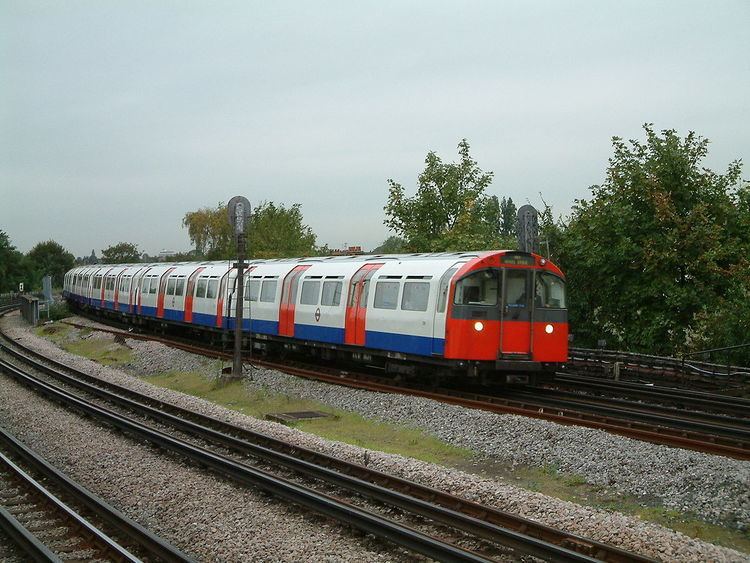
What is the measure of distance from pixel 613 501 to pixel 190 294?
78.7 feet

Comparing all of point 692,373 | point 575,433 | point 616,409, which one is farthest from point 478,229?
point 575,433

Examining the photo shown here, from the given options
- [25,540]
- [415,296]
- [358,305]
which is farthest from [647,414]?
[25,540]

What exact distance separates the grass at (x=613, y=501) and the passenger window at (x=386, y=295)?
295 inches

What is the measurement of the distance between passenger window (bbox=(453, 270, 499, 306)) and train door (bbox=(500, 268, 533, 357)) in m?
0.22

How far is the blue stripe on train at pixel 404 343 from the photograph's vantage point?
16.4 metres

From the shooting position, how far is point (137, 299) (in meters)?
38.1

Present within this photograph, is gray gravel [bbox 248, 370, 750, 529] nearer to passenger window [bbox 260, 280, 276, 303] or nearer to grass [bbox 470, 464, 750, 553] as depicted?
grass [bbox 470, 464, 750, 553]

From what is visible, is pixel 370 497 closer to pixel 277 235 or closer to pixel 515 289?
pixel 515 289

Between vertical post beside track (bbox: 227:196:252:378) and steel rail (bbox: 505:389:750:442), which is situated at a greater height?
vertical post beside track (bbox: 227:196:252:378)

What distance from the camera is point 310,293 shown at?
71.1 feet

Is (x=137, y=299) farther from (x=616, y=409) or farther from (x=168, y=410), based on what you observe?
(x=616, y=409)

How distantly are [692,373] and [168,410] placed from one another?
42.7 ft

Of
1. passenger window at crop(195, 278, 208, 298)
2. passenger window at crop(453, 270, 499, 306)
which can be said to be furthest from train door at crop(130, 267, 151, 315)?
passenger window at crop(453, 270, 499, 306)

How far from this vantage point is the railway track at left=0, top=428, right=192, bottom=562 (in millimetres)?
7715
